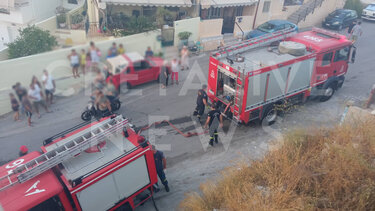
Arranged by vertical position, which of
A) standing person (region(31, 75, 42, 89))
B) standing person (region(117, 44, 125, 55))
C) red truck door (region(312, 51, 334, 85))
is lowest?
standing person (region(31, 75, 42, 89))

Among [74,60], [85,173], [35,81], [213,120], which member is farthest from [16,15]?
[85,173]

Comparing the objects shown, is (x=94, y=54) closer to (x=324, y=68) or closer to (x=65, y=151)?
(x=65, y=151)

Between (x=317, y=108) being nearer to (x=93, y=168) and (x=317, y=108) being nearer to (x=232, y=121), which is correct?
(x=232, y=121)

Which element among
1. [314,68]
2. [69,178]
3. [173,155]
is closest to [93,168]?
[69,178]

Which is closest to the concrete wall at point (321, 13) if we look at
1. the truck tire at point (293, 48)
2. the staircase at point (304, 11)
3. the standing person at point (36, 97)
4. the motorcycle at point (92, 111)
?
the staircase at point (304, 11)

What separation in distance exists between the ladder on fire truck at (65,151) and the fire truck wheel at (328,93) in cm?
818

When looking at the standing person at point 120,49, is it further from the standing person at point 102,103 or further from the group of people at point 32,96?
the group of people at point 32,96

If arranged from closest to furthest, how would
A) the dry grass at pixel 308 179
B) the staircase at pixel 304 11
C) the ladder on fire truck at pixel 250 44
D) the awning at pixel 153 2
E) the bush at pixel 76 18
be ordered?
the dry grass at pixel 308 179 < the ladder on fire truck at pixel 250 44 < the awning at pixel 153 2 < the bush at pixel 76 18 < the staircase at pixel 304 11

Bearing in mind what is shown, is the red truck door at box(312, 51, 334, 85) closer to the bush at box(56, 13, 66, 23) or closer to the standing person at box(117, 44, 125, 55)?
the standing person at box(117, 44, 125, 55)

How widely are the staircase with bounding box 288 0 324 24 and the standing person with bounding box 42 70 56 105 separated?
16603 mm

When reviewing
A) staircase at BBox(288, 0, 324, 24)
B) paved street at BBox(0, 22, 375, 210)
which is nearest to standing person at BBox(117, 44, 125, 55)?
paved street at BBox(0, 22, 375, 210)

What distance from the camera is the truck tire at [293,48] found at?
29.8ft

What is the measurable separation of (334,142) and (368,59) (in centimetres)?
1107

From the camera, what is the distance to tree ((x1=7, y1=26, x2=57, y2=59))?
11.0 meters
